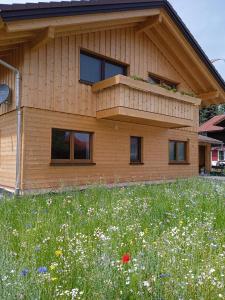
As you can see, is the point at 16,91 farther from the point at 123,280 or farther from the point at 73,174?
the point at 123,280

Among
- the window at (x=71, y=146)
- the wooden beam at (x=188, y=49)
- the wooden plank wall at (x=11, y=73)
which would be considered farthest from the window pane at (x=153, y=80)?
the wooden plank wall at (x=11, y=73)

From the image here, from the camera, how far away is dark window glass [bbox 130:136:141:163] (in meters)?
13.7

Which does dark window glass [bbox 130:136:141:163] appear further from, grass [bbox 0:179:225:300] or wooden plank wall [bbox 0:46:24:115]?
grass [bbox 0:179:225:300]

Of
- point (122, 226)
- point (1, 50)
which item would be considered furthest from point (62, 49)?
point (122, 226)

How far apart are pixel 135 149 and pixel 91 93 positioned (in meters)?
3.34

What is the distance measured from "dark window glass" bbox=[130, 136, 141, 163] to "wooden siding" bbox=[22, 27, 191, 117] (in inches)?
102

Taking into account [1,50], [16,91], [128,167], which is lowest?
[128,167]

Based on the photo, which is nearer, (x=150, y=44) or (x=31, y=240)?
(x=31, y=240)

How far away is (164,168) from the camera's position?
15.0 m

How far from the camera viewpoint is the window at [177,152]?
1591 centimetres

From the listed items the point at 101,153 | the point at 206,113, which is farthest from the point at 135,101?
the point at 206,113

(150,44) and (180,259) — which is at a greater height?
(150,44)

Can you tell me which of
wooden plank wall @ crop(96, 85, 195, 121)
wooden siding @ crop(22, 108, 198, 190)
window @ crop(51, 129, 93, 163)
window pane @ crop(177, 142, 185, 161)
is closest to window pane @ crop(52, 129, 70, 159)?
window @ crop(51, 129, 93, 163)

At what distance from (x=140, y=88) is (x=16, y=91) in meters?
4.29
